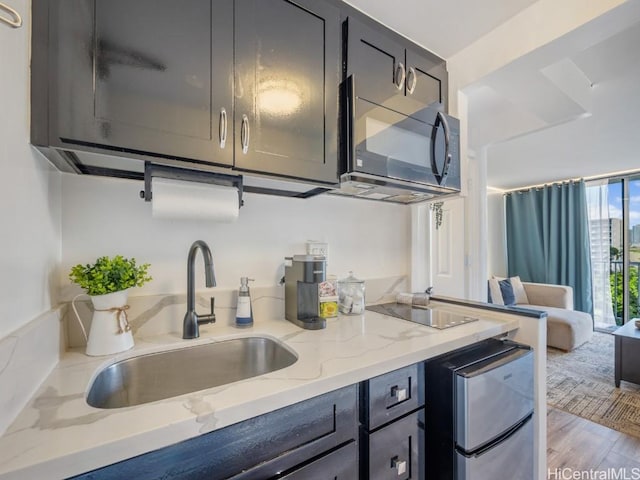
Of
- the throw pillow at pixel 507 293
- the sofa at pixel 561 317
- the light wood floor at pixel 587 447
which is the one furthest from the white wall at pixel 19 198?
the throw pillow at pixel 507 293

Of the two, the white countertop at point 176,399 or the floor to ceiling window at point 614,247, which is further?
the floor to ceiling window at point 614,247

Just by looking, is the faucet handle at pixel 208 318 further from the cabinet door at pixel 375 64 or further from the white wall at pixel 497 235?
the white wall at pixel 497 235

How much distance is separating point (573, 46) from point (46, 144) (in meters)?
1.83

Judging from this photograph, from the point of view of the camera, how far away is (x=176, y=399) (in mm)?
657

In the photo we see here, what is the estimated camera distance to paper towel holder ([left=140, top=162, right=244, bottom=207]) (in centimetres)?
93

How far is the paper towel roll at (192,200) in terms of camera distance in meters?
0.96

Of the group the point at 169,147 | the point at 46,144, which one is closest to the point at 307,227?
the point at 169,147

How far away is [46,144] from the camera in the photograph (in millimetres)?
715

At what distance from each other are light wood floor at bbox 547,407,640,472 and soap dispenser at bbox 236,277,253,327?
188 centimetres

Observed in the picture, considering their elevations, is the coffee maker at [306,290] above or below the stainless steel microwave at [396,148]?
below

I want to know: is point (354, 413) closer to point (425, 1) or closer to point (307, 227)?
point (307, 227)

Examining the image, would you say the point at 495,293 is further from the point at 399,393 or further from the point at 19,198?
the point at 19,198

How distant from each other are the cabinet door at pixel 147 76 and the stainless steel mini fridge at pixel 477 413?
1.04 meters

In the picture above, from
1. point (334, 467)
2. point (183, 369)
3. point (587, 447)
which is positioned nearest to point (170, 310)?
point (183, 369)
